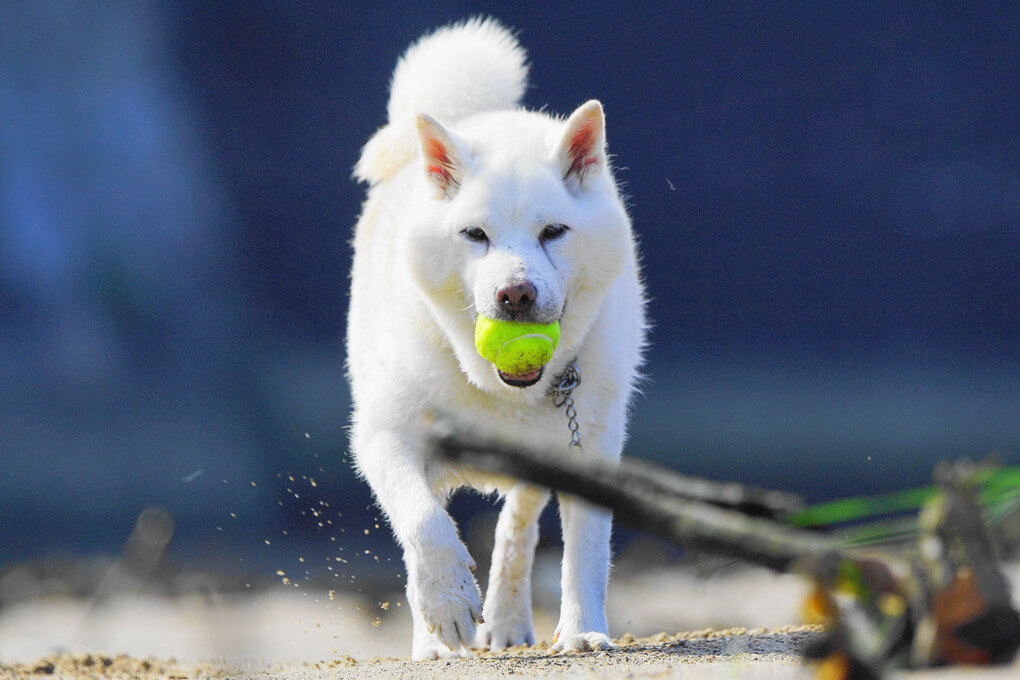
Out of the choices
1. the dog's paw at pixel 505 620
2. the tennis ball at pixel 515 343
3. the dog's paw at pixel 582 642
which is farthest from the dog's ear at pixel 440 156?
the dog's paw at pixel 505 620

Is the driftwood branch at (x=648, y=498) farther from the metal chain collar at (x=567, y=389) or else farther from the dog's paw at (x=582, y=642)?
the metal chain collar at (x=567, y=389)

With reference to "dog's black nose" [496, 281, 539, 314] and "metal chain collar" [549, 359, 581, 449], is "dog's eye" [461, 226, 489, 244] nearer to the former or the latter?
"dog's black nose" [496, 281, 539, 314]

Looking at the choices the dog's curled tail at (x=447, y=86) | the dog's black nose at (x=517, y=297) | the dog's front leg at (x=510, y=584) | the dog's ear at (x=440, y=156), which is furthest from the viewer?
the dog's curled tail at (x=447, y=86)

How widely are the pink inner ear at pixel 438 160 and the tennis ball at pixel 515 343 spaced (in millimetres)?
571

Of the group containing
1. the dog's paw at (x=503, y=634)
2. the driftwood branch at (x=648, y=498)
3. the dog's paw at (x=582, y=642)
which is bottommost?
the driftwood branch at (x=648, y=498)

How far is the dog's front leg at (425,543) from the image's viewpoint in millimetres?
2732

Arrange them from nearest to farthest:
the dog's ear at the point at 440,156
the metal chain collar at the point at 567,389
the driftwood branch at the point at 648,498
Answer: the driftwood branch at the point at 648,498 < the dog's ear at the point at 440,156 < the metal chain collar at the point at 567,389

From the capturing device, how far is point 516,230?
9.48ft

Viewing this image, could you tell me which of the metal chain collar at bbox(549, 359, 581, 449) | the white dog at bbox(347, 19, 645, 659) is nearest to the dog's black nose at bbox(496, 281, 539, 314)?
the white dog at bbox(347, 19, 645, 659)

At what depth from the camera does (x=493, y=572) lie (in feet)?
12.9

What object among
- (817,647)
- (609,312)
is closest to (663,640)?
(609,312)

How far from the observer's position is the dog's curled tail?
415 cm

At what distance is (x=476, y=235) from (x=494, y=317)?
1.04ft

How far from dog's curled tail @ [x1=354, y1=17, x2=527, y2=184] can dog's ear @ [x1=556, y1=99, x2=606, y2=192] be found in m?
1.08
